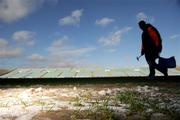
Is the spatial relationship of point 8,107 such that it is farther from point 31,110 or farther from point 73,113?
point 73,113

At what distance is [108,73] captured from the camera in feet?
69.4

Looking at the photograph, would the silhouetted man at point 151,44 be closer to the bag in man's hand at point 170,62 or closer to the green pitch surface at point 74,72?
the bag in man's hand at point 170,62

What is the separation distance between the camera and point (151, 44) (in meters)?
17.4

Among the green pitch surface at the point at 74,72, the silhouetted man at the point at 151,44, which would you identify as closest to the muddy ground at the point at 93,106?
the silhouetted man at the point at 151,44

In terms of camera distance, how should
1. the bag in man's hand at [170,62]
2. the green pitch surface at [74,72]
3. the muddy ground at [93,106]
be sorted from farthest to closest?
the green pitch surface at [74,72]
the bag in man's hand at [170,62]
the muddy ground at [93,106]

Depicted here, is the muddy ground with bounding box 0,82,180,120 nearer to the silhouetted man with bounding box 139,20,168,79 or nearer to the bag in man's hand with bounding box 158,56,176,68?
the bag in man's hand with bounding box 158,56,176,68

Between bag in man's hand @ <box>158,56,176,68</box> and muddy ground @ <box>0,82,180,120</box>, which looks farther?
bag in man's hand @ <box>158,56,176,68</box>

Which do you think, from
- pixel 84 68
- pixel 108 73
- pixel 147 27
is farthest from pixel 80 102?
pixel 84 68

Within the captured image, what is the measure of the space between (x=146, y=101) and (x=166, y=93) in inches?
77.1

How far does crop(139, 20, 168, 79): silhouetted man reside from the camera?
17.2m

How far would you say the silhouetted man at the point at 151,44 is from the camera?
1723 cm

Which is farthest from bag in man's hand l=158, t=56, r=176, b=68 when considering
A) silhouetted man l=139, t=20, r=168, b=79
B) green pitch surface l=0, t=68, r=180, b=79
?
green pitch surface l=0, t=68, r=180, b=79

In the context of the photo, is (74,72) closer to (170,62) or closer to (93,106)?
(170,62)

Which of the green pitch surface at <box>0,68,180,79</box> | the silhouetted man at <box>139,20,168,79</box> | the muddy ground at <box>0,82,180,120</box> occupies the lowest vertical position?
the muddy ground at <box>0,82,180,120</box>
